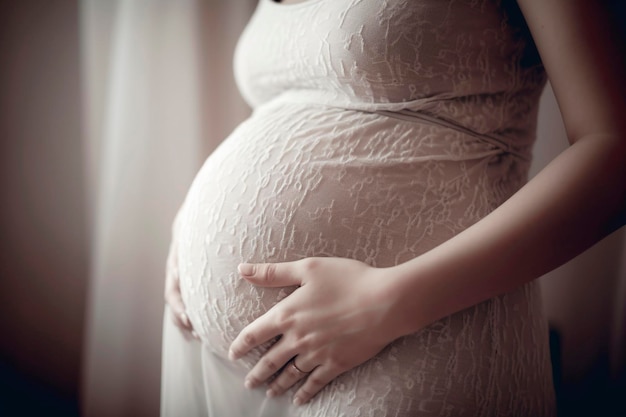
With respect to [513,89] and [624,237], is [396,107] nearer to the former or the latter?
[513,89]

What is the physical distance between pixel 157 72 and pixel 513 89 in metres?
0.93

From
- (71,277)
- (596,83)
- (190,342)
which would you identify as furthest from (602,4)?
(71,277)

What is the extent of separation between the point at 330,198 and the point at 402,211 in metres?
0.09

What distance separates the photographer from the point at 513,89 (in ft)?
1.97

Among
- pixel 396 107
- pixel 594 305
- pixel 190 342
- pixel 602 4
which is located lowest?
→ pixel 594 305

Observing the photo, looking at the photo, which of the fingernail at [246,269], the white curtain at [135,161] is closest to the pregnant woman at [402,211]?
the fingernail at [246,269]

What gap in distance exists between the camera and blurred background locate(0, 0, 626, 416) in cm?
106

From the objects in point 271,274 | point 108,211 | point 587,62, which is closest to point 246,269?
point 271,274

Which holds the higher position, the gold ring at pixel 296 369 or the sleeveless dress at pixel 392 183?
the sleeveless dress at pixel 392 183

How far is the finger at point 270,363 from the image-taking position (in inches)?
21.2

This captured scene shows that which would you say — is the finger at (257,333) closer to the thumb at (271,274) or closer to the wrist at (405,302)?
the thumb at (271,274)

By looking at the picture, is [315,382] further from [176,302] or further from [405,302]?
[176,302]

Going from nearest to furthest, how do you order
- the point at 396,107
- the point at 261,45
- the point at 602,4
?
1. the point at 602,4
2. the point at 396,107
3. the point at 261,45

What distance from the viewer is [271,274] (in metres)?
0.54
